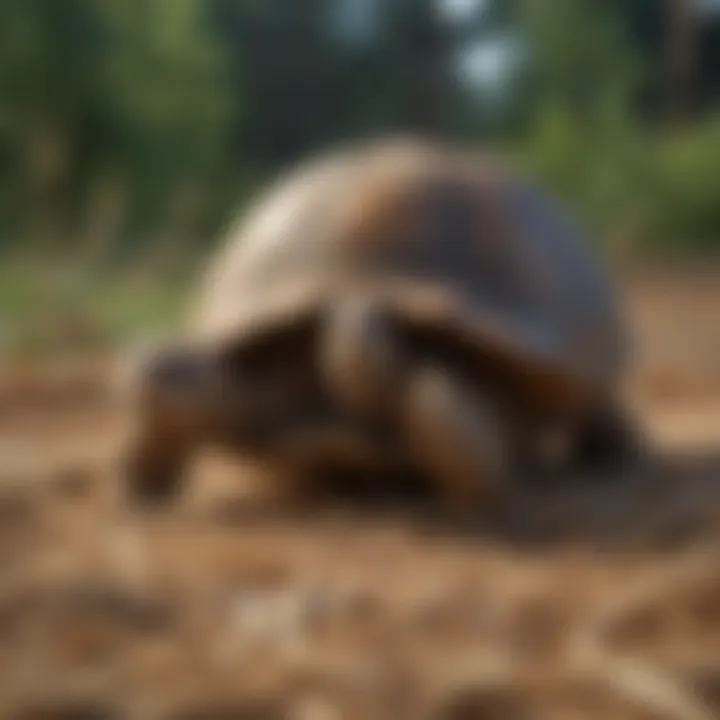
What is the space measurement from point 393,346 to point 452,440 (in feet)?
0.58

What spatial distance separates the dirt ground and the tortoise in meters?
0.10

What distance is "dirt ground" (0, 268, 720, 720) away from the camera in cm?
117

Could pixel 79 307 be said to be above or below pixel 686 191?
below

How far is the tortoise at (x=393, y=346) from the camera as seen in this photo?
6.81 ft

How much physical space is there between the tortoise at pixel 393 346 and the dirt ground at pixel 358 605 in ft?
0.33

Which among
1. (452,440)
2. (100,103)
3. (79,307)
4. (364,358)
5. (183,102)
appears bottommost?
(452,440)

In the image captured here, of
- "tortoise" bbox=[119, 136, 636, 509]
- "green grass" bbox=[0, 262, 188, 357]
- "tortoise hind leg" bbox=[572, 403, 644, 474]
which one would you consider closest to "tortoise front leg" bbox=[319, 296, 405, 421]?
"tortoise" bbox=[119, 136, 636, 509]

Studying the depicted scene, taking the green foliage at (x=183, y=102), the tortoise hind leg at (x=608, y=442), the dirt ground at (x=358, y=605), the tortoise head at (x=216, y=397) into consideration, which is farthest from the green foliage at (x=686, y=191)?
the tortoise head at (x=216, y=397)

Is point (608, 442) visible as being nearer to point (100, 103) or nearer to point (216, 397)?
point (216, 397)

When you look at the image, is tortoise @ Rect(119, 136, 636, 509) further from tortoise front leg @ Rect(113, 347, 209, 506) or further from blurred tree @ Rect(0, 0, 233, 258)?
blurred tree @ Rect(0, 0, 233, 258)

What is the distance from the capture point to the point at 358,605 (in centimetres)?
152

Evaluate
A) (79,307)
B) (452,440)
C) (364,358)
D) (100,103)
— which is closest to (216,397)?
(364,358)

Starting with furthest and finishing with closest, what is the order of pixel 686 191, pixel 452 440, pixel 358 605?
1. pixel 686 191
2. pixel 452 440
3. pixel 358 605

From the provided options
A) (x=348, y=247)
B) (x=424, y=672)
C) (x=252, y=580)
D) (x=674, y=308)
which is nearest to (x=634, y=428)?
(x=348, y=247)
